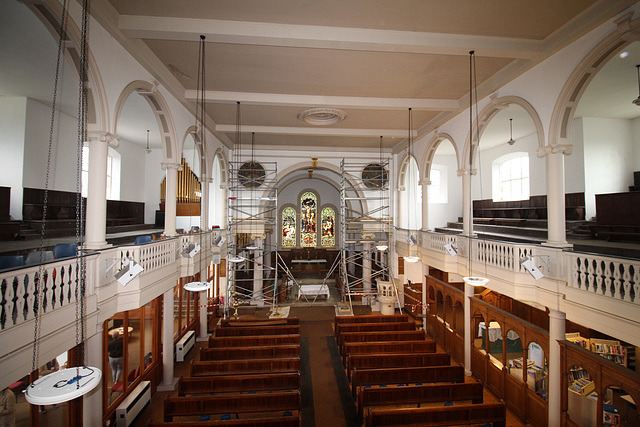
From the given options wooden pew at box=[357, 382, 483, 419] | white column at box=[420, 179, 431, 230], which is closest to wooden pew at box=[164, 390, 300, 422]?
wooden pew at box=[357, 382, 483, 419]

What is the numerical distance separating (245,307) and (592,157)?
13.6 meters

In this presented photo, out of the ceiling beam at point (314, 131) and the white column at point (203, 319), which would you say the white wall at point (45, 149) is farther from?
the white column at point (203, 319)

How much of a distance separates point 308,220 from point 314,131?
37.9ft

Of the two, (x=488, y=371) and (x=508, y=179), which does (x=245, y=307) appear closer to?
(x=488, y=371)

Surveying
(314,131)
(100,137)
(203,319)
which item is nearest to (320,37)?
(100,137)

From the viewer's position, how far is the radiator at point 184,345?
887 cm

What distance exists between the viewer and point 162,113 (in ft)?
24.1

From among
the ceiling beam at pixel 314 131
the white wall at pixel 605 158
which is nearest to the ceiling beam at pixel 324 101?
the ceiling beam at pixel 314 131

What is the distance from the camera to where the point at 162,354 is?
317 inches

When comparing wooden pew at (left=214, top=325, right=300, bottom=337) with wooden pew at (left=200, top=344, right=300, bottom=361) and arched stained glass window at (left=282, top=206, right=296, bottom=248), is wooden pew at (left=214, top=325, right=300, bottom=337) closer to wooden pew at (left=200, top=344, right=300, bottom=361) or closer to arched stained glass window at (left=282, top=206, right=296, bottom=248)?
wooden pew at (left=200, top=344, right=300, bottom=361)

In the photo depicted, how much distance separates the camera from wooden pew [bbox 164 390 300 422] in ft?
17.0

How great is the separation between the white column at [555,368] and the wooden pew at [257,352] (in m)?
5.05

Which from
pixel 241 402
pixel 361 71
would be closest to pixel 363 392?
pixel 241 402

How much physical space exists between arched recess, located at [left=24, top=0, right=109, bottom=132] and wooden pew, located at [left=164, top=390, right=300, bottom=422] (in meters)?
4.71
